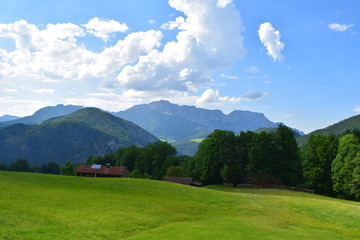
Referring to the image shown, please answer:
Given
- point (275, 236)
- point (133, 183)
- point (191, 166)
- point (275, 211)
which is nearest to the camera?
point (275, 236)

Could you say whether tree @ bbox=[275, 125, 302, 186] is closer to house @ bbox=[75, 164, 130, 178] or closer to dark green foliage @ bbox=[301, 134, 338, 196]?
dark green foliage @ bbox=[301, 134, 338, 196]

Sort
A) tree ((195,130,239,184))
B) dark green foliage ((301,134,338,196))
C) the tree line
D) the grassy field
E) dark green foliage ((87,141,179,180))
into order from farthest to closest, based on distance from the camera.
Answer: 1. dark green foliage ((87,141,179,180))
2. tree ((195,130,239,184))
3. dark green foliage ((301,134,338,196))
4. the tree line
5. the grassy field

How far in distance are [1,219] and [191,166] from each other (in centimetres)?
8222

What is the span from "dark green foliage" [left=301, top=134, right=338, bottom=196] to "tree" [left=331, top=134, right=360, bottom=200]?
10.0 feet

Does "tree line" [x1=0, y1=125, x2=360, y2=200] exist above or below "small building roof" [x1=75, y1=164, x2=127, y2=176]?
above

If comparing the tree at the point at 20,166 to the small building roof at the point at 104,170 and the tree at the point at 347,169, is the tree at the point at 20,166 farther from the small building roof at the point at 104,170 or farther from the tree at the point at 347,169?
the tree at the point at 347,169

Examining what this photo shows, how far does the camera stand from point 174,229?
2533 cm

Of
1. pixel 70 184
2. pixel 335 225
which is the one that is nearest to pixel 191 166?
pixel 70 184

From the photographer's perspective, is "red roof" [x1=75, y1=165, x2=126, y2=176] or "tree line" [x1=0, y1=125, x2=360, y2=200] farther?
"red roof" [x1=75, y1=165, x2=126, y2=176]

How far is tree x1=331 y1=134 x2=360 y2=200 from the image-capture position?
65250 mm

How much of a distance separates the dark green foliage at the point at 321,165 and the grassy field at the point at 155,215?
3835 centimetres

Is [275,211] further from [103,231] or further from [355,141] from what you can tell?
[355,141]

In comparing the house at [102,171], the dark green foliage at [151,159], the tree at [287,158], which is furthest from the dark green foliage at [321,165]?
the house at [102,171]

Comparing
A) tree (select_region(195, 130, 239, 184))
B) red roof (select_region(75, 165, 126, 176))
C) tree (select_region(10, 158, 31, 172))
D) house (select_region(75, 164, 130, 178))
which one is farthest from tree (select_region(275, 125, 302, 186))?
tree (select_region(10, 158, 31, 172))
